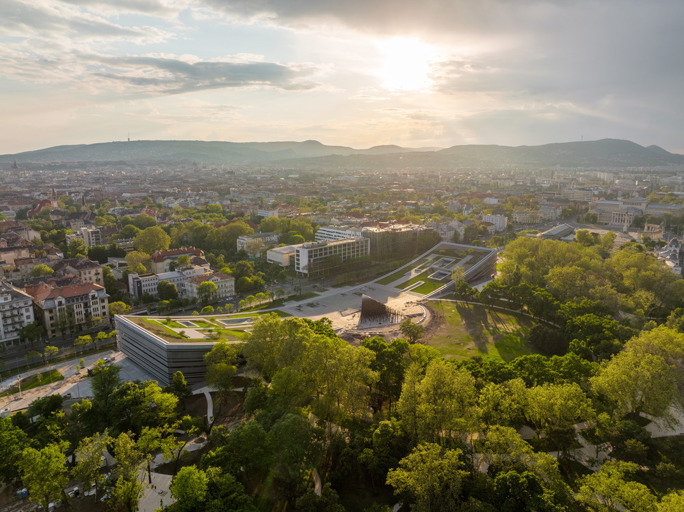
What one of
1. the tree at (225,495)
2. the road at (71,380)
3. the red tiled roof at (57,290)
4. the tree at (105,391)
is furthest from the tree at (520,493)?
the red tiled roof at (57,290)

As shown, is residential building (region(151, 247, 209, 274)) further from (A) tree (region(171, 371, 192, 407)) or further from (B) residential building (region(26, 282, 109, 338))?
(A) tree (region(171, 371, 192, 407))

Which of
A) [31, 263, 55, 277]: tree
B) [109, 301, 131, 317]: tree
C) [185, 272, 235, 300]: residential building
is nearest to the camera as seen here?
[109, 301, 131, 317]: tree

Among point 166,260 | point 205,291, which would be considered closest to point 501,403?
point 205,291

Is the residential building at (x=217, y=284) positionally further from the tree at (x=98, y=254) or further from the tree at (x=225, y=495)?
the tree at (x=225, y=495)

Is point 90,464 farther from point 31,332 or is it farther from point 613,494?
Result: point 31,332

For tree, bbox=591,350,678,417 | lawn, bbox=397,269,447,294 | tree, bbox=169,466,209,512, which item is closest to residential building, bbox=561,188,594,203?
lawn, bbox=397,269,447,294
